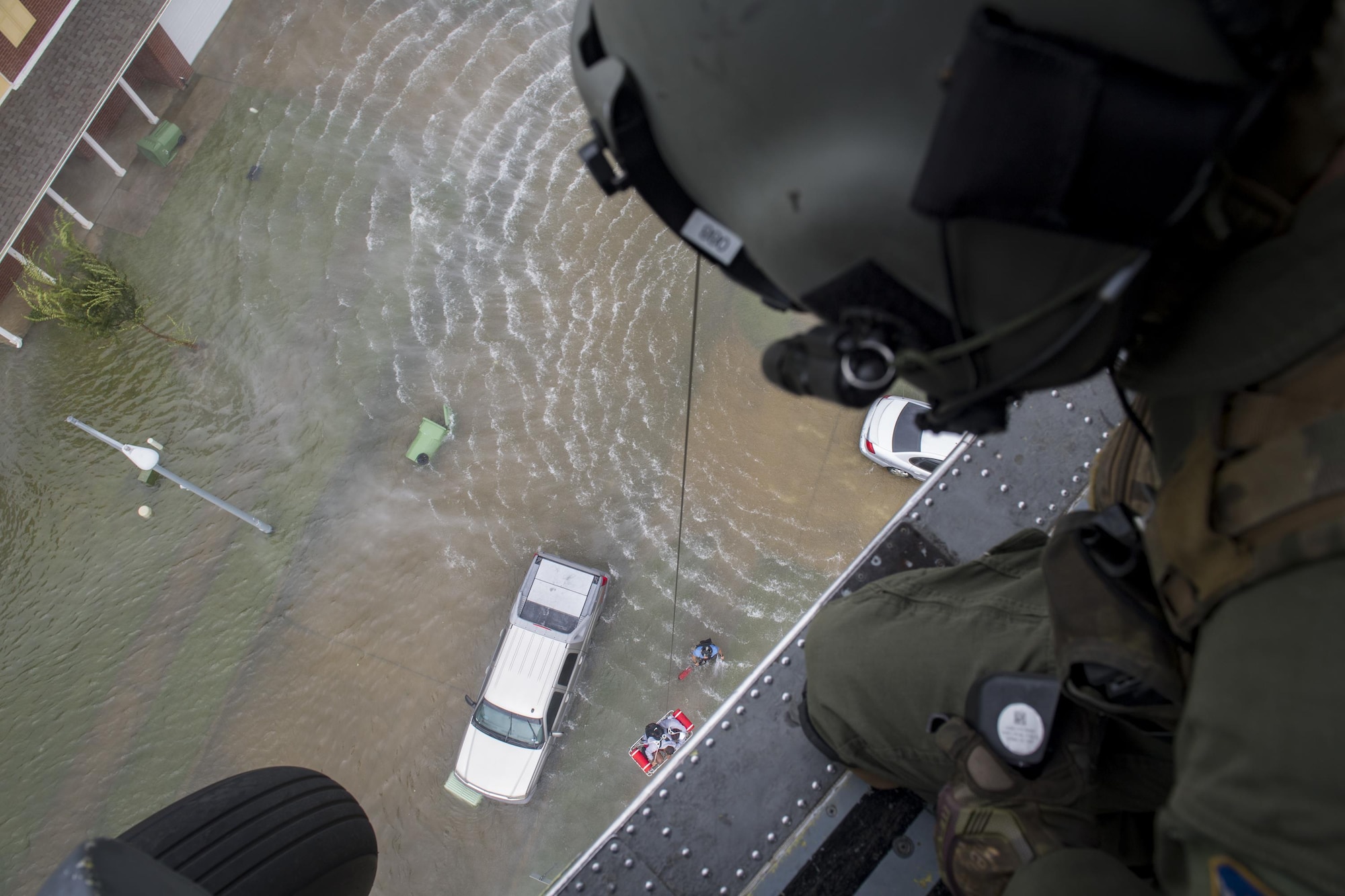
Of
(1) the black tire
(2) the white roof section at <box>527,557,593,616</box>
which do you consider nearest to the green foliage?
(2) the white roof section at <box>527,557,593,616</box>

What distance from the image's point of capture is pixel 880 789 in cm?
254

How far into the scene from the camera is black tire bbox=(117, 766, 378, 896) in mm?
3000

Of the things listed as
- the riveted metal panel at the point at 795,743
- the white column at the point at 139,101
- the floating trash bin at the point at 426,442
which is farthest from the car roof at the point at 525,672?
the white column at the point at 139,101

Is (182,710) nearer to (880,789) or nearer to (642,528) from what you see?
(642,528)

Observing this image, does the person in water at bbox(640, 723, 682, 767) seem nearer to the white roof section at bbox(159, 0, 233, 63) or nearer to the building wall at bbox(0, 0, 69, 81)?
the building wall at bbox(0, 0, 69, 81)

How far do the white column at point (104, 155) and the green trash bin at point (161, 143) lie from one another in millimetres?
278

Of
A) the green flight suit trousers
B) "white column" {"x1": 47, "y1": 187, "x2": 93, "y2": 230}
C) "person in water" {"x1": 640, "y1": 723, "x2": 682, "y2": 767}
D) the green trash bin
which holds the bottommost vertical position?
"person in water" {"x1": 640, "y1": 723, "x2": 682, "y2": 767}

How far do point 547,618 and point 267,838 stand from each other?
3279 millimetres

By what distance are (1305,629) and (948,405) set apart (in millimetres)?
582

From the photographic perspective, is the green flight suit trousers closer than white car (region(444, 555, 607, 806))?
Yes

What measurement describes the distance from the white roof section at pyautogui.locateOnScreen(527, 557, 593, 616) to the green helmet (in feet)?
16.8

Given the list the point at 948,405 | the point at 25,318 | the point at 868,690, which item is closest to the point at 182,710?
the point at 25,318

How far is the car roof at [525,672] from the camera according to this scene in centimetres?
621

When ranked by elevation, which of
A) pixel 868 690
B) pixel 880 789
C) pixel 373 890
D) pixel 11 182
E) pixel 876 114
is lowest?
pixel 373 890
